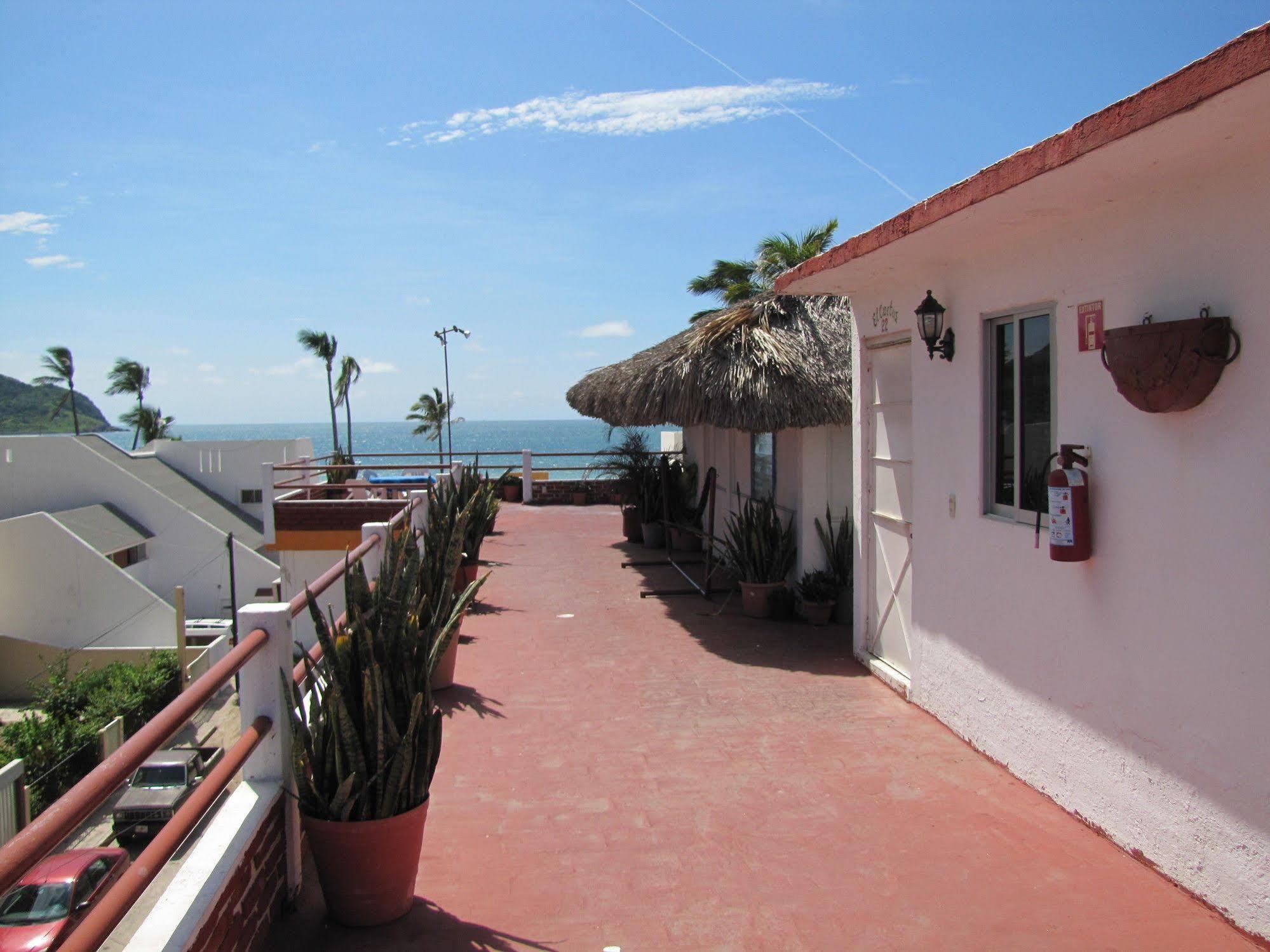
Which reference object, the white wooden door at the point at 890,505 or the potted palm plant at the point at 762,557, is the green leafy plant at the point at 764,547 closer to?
the potted palm plant at the point at 762,557

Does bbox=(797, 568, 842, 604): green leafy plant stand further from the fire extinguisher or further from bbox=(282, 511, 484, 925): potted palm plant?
bbox=(282, 511, 484, 925): potted palm plant

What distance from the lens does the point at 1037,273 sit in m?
4.35

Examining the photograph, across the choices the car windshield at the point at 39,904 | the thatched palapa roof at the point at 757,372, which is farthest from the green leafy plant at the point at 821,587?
the car windshield at the point at 39,904

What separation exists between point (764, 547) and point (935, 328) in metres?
3.46

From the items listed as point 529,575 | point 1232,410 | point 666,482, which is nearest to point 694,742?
point 1232,410

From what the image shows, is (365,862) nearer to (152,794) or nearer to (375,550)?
(375,550)

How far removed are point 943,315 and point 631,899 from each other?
3.61m

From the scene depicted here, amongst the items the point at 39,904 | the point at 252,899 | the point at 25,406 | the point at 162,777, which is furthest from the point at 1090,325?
the point at 25,406

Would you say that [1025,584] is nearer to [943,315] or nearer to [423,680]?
[943,315]

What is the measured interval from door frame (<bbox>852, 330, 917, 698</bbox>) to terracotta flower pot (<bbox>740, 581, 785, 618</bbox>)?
149cm

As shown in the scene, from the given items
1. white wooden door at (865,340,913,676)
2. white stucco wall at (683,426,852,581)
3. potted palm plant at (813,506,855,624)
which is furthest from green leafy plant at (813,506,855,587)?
white wooden door at (865,340,913,676)

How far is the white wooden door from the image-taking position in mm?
6137

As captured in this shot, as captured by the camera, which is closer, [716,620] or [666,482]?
[716,620]

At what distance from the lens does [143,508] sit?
33375 millimetres
